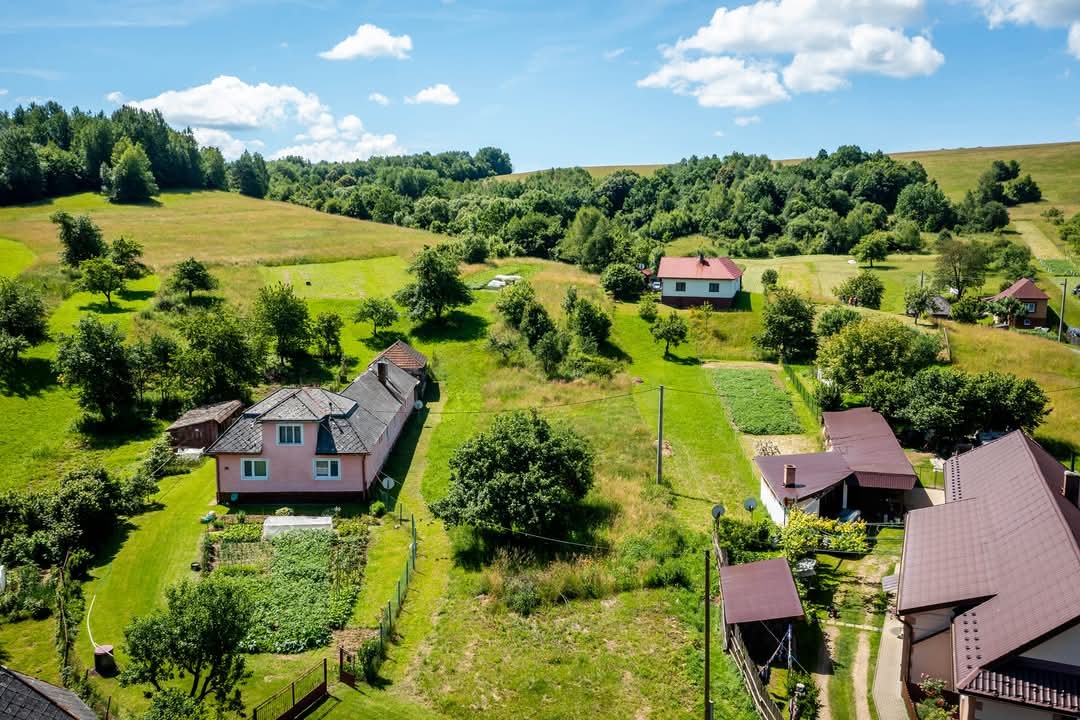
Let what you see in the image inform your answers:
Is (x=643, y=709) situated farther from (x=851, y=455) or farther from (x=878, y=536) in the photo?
(x=851, y=455)

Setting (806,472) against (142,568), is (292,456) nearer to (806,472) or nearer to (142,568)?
(142,568)

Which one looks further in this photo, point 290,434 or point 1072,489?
point 290,434

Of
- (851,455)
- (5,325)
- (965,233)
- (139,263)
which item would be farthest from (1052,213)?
(5,325)

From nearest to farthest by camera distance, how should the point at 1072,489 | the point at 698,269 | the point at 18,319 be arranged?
1. the point at 1072,489
2. the point at 18,319
3. the point at 698,269

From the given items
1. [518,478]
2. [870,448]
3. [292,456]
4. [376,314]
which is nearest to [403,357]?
[376,314]

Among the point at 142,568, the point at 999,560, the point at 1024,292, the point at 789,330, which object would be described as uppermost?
the point at 1024,292

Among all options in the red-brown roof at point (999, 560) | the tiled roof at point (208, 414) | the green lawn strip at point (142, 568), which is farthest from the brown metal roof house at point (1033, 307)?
the green lawn strip at point (142, 568)
